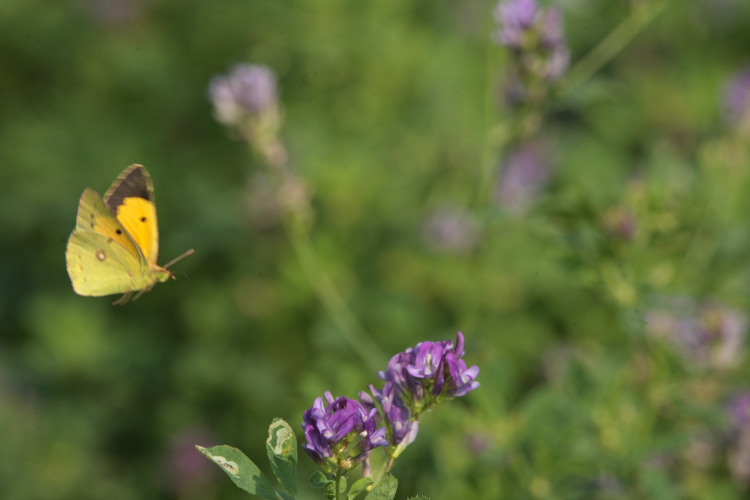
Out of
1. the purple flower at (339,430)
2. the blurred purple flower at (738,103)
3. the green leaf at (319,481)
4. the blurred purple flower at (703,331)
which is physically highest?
the blurred purple flower at (738,103)

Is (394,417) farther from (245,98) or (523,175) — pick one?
(523,175)

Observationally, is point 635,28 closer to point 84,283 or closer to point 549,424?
point 549,424

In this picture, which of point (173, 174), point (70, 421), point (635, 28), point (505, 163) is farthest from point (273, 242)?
point (635, 28)

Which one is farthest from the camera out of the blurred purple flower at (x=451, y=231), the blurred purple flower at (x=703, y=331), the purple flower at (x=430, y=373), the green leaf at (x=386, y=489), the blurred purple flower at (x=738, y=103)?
→ the blurred purple flower at (x=451, y=231)

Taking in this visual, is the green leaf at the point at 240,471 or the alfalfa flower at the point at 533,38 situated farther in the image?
the alfalfa flower at the point at 533,38

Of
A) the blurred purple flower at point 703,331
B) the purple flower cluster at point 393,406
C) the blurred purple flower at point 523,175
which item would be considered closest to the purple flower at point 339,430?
the purple flower cluster at point 393,406

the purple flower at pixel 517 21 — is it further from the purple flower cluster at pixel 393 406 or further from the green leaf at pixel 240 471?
the green leaf at pixel 240 471

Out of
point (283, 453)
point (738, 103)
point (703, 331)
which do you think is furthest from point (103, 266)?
point (738, 103)

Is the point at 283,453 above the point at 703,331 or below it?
below
